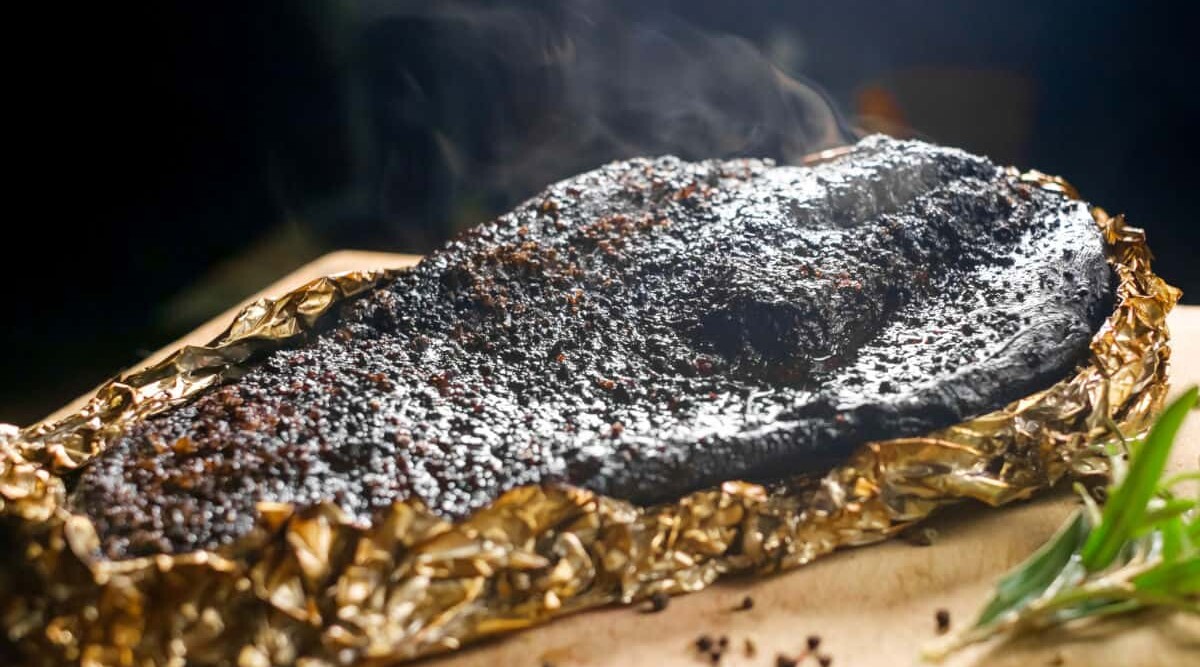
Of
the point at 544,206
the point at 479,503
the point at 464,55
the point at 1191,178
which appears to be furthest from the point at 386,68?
the point at 1191,178

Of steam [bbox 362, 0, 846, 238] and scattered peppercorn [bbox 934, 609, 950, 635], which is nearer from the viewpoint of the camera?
scattered peppercorn [bbox 934, 609, 950, 635]

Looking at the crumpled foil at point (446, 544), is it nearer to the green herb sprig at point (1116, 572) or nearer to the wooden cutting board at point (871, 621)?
the wooden cutting board at point (871, 621)

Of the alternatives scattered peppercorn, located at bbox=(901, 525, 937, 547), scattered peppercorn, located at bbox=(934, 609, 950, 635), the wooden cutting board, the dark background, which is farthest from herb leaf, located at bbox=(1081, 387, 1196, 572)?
the dark background

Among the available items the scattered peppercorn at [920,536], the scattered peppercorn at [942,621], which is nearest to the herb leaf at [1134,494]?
the scattered peppercorn at [942,621]

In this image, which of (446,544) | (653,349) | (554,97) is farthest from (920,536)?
(554,97)

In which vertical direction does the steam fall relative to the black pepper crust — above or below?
above

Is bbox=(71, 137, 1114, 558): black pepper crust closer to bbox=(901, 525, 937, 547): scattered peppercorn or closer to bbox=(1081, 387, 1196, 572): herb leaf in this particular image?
bbox=(901, 525, 937, 547): scattered peppercorn

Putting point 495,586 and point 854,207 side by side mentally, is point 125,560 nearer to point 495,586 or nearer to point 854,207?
point 495,586
